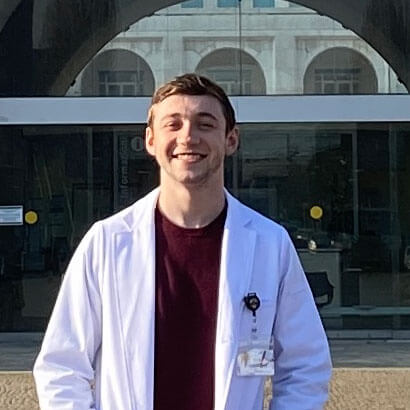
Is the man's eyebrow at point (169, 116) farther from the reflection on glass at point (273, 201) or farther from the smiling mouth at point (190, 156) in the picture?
the reflection on glass at point (273, 201)

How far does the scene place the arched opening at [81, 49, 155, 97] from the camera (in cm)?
1298

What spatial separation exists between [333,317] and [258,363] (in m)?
10.6

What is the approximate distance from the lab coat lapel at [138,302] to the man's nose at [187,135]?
0.22 metres

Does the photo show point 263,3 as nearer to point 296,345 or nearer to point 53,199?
point 53,199

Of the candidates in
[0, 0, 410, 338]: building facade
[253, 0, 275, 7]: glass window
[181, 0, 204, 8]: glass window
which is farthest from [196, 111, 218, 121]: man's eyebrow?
[181, 0, 204, 8]: glass window

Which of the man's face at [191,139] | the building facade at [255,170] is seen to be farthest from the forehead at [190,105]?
the building facade at [255,170]

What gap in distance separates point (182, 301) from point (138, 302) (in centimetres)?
11

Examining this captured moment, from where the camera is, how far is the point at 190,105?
2664 millimetres

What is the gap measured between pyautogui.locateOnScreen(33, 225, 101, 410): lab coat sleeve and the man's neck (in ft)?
0.70

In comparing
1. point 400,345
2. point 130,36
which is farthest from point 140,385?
point 130,36

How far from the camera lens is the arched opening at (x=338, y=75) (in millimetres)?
12938

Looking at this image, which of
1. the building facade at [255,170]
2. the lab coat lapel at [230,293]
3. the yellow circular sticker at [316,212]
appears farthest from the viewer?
the yellow circular sticker at [316,212]

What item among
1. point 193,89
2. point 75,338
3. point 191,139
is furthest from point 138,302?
A: point 193,89

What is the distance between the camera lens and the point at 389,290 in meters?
13.1
